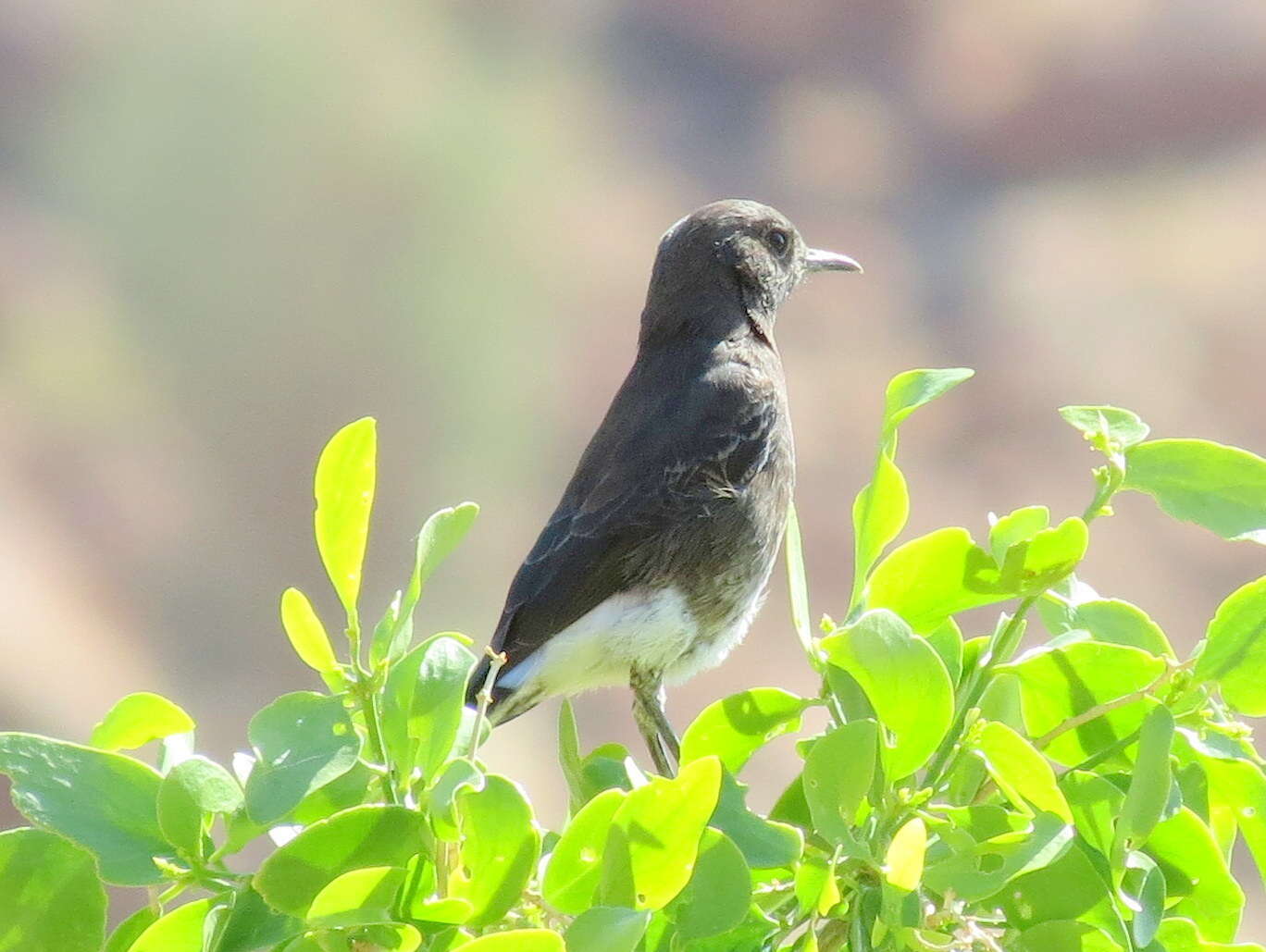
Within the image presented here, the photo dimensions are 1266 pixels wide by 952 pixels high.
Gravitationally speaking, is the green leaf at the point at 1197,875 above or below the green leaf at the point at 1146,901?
below

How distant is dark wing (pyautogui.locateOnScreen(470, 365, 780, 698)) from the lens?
2.60 metres

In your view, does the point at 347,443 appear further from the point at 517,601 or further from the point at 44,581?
the point at 44,581

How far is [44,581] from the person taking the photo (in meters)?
7.30

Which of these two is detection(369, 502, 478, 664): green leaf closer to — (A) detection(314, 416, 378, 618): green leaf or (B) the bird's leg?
(A) detection(314, 416, 378, 618): green leaf

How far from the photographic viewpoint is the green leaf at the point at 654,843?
0.83 meters

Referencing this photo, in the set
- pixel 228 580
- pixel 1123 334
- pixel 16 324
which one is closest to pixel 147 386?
pixel 16 324

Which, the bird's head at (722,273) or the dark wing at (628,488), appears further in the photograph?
the bird's head at (722,273)

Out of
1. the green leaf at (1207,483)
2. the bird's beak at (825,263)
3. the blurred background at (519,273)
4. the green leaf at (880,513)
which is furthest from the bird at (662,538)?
the blurred background at (519,273)

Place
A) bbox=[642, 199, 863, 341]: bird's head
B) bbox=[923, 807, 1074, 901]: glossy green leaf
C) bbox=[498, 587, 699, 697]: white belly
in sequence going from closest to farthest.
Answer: bbox=[923, 807, 1074, 901]: glossy green leaf < bbox=[498, 587, 699, 697]: white belly < bbox=[642, 199, 863, 341]: bird's head

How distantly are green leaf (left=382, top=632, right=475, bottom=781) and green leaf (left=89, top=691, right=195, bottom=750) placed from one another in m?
0.19

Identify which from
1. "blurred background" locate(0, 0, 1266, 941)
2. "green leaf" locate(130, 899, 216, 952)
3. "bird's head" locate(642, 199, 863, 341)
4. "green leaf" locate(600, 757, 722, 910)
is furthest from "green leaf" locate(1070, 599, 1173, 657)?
"blurred background" locate(0, 0, 1266, 941)

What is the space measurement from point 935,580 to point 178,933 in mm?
510

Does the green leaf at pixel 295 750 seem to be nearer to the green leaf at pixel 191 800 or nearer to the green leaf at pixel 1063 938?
the green leaf at pixel 191 800

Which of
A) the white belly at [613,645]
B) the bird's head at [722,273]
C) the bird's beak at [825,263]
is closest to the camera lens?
the white belly at [613,645]
